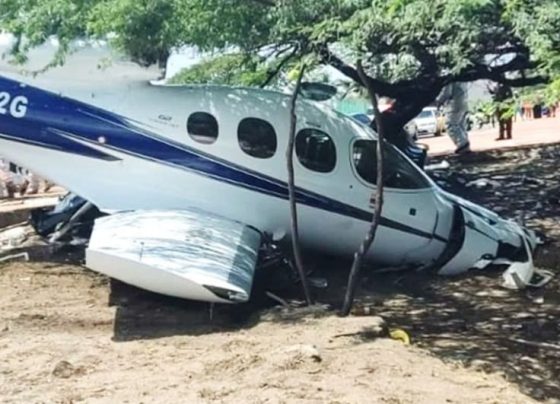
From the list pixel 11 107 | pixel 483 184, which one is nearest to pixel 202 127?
pixel 11 107

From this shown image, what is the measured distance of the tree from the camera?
26.9 feet

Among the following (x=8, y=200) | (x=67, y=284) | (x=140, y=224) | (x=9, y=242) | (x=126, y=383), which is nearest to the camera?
(x=126, y=383)

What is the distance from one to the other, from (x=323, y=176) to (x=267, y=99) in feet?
4.23

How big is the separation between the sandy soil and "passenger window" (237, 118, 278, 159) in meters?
2.73

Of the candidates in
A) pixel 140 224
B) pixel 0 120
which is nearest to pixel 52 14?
pixel 0 120

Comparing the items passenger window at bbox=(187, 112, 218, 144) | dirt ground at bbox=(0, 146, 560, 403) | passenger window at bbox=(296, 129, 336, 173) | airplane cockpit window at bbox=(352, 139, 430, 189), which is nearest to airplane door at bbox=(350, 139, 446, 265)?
airplane cockpit window at bbox=(352, 139, 430, 189)

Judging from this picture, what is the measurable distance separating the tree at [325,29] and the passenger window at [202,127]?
82cm

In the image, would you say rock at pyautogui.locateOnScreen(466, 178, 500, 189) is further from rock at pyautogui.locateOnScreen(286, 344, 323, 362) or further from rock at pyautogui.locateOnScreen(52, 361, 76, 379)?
rock at pyautogui.locateOnScreen(52, 361, 76, 379)

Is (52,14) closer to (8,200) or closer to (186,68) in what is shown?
(186,68)

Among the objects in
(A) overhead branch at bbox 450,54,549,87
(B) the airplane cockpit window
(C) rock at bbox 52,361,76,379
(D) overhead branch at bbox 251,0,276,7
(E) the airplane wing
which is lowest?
(C) rock at bbox 52,361,76,379

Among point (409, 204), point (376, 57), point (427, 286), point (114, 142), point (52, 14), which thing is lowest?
point (427, 286)

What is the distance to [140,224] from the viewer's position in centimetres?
1077

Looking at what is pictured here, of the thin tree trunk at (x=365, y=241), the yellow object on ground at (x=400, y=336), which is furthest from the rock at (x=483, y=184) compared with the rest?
the yellow object on ground at (x=400, y=336)

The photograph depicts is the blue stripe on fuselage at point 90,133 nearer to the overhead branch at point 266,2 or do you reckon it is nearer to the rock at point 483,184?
the overhead branch at point 266,2
